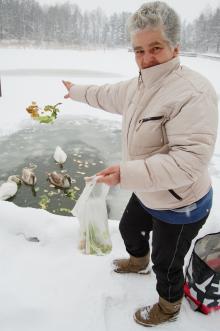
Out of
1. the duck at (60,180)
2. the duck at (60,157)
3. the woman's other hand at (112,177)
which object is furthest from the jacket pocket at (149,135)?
the duck at (60,157)

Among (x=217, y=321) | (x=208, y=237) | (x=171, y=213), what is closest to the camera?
(x=171, y=213)

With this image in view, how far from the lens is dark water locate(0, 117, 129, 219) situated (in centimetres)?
501

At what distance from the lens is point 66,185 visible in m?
5.34

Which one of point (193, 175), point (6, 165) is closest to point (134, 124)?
point (193, 175)

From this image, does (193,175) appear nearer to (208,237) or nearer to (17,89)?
(208,237)

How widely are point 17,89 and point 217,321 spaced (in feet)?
40.7

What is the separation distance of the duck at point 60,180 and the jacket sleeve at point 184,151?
12.4 feet

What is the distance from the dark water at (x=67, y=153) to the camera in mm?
5012

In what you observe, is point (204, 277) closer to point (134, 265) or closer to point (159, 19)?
point (134, 265)

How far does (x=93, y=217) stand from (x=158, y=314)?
0.95 m

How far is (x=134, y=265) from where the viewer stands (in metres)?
2.78

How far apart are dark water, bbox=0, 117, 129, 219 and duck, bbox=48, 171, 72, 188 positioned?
0.11 metres

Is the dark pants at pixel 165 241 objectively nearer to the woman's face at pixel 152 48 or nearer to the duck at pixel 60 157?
the woman's face at pixel 152 48

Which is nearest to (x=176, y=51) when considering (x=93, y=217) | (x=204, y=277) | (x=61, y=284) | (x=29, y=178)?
(x=93, y=217)
